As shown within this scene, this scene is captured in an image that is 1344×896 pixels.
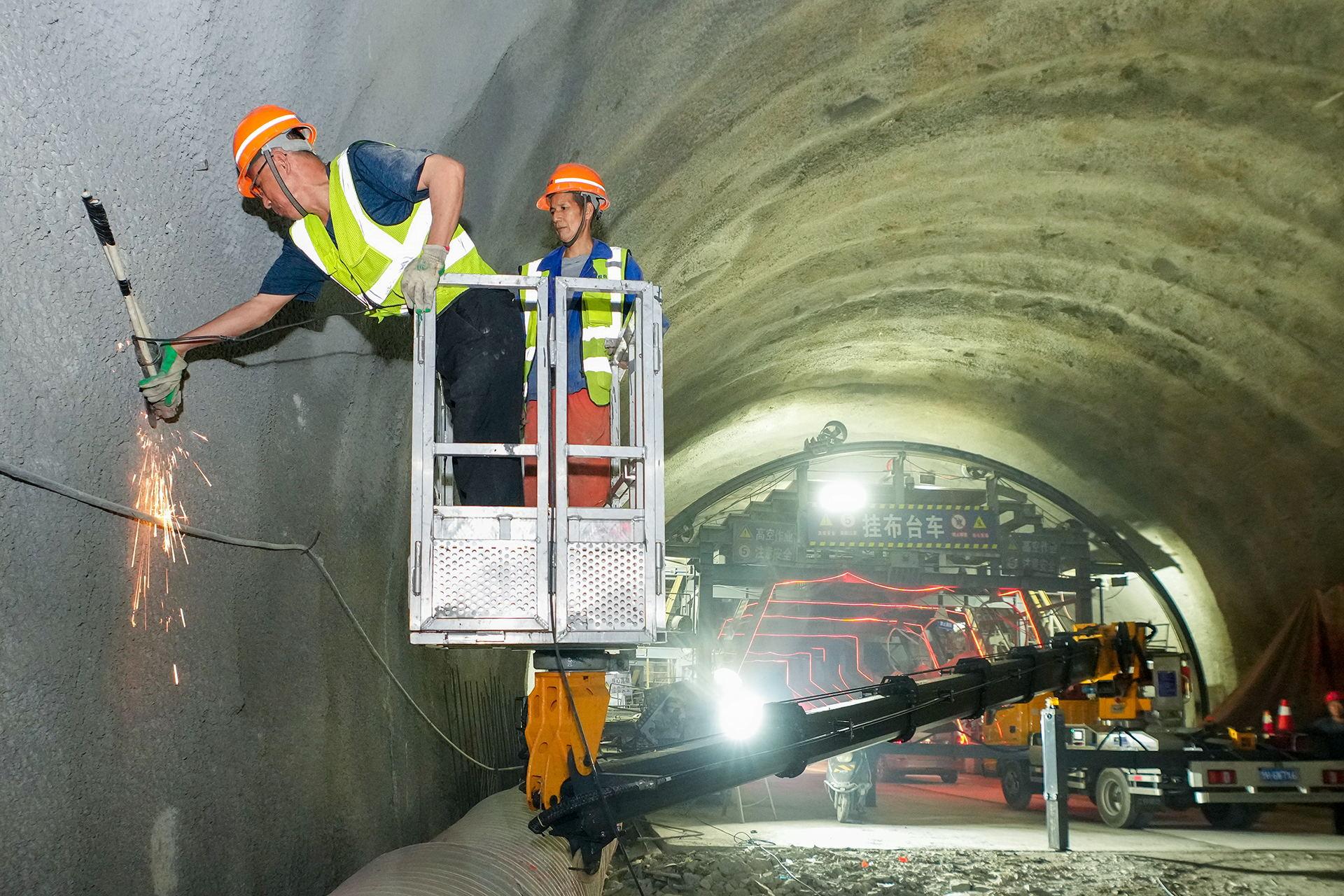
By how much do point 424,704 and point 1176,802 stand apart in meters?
6.40

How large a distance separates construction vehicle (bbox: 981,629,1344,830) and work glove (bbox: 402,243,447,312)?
669cm

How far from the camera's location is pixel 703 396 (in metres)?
10.9

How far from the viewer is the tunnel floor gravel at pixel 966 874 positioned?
6582 mm

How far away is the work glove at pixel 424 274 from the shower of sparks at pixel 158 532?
2.47ft

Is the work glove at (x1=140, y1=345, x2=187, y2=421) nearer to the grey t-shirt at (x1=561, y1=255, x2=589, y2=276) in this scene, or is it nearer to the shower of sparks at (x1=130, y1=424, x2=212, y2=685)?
the shower of sparks at (x1=130, y1=424, x2=212, y2=685)

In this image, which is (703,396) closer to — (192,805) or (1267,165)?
(1267,165)

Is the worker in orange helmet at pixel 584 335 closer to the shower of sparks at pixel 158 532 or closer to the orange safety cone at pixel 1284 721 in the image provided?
the shower of sparks at pixel 158 532

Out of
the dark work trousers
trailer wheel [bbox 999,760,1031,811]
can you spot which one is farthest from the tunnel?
trailer wheel [bbox 999,760,1031,811]

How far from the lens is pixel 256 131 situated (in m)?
3.22

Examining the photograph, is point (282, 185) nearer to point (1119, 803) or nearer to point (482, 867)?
point (482, 867)

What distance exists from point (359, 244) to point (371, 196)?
0.50 feet

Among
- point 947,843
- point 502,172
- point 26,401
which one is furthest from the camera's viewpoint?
point 947,843

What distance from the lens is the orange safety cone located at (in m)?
10.3

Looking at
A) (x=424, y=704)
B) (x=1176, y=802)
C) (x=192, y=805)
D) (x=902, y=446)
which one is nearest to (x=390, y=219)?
(x=192, y=805)
